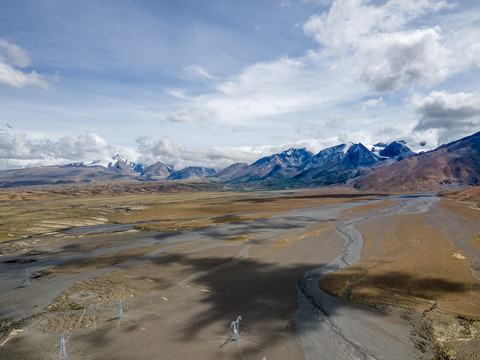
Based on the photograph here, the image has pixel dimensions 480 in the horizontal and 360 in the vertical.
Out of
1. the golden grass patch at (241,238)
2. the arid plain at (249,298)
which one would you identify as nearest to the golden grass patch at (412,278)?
the arid plain at (249,298)

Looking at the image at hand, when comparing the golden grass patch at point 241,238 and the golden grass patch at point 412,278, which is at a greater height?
the golden grass patch at point 412,278

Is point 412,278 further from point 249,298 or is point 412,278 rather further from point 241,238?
point 241,238

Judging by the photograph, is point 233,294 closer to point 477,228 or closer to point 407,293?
point 407,293

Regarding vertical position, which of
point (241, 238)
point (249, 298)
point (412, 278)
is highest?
point (412, 278)

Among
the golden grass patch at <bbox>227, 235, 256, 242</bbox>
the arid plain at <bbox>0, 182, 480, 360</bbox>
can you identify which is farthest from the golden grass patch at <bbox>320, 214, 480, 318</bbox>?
the golden grass patch at <bbox>227, 235, 256, 242</bbox>

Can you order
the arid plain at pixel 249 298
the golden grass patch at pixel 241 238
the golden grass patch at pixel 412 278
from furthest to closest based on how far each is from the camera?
the golden grass patch at pixel 241 238
the golden grass patch at pixel 412 278
the arid plain at pixel 249 298

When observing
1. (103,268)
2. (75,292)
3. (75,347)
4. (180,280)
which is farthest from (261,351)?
(103,268)

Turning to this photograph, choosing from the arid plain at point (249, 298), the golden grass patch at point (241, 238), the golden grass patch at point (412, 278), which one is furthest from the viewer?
the golden grass patch at point (241, 238)

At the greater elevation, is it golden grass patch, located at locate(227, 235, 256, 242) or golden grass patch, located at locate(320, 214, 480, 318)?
golden grass patch, located at locate(320, 214, 480, 318)

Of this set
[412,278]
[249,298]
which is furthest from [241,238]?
[412,278]

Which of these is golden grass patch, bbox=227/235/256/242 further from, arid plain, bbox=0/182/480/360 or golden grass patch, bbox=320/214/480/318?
golden grass patch, bbox=320/214/480/318

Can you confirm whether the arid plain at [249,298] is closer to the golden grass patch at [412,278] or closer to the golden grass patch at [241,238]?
the golden grass patch at [412,278]
